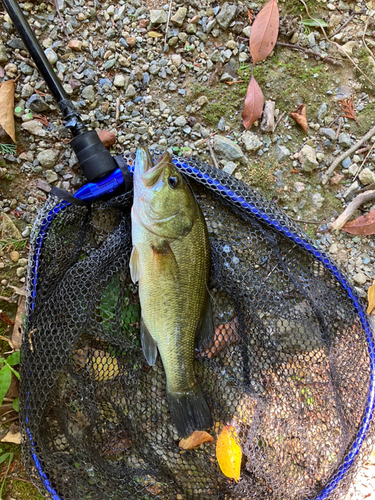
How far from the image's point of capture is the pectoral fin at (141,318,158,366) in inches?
86.5

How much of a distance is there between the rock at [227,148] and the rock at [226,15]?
34.6 inches

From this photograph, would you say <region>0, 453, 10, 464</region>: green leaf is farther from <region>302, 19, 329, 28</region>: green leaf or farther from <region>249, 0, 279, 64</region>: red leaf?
<region>302, 19, 329, 28</region>: green leaf

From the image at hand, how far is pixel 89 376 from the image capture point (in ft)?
7.27

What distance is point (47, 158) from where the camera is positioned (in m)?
2.53

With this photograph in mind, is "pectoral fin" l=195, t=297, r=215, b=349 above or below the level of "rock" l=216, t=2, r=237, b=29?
below

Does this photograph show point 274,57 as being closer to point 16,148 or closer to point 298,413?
point 16,148

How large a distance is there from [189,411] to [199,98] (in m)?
2.26

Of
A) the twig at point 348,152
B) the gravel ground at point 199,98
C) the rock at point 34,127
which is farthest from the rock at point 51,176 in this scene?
the twig at point 348,152

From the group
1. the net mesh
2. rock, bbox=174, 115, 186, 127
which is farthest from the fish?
rock, bbox=174, 115, 186, 127

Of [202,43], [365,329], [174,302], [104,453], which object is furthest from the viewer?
[202,43]

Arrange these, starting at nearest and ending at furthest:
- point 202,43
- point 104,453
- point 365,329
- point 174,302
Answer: point 174,302, point 104,453, point 365,329, point 202,43

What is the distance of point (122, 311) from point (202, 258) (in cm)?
63

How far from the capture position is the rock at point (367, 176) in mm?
2807

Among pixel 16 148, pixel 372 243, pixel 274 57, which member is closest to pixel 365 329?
pixel 372 243
